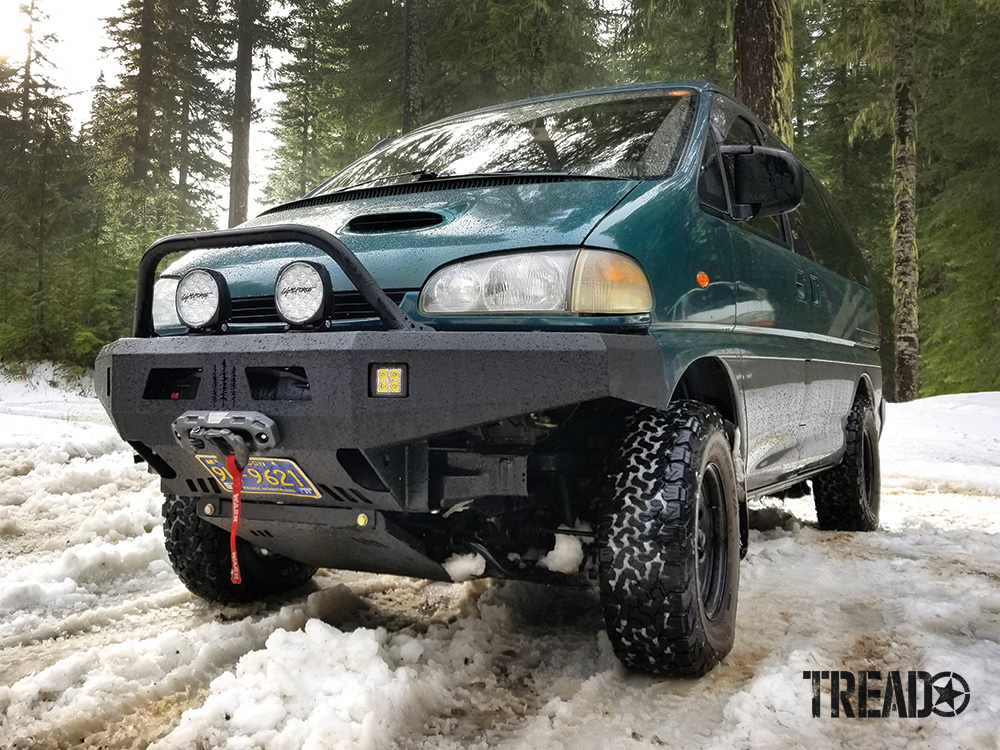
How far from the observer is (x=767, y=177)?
110 inches

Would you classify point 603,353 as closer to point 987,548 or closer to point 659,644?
point 659,644

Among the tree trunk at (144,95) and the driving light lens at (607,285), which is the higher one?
the tree trunk at (144,95)

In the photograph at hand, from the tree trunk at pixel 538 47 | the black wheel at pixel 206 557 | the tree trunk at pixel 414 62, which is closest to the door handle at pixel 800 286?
the black wheel at pixel 206 557

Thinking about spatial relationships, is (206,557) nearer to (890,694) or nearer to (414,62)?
(890,694)

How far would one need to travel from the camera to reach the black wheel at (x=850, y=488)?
4.58 metres

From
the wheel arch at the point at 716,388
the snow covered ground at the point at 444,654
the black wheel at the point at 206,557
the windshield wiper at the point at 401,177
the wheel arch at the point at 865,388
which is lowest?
the snow covered ground at the point at 444,654

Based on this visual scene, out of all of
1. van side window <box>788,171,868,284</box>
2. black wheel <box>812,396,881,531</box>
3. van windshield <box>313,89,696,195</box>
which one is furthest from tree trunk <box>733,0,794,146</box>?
van windshield <box>313,89,696,195</box>

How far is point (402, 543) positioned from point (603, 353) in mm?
799

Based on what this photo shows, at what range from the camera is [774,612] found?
9.82 ft

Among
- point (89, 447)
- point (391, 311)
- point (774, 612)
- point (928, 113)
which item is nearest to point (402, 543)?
point (391, 311)

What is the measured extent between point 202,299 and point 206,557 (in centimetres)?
110

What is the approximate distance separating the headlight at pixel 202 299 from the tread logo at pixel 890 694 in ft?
6.20

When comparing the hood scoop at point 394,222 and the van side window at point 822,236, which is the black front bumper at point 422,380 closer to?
the hood scoop at point 394,222

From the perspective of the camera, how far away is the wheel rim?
2594 mm
